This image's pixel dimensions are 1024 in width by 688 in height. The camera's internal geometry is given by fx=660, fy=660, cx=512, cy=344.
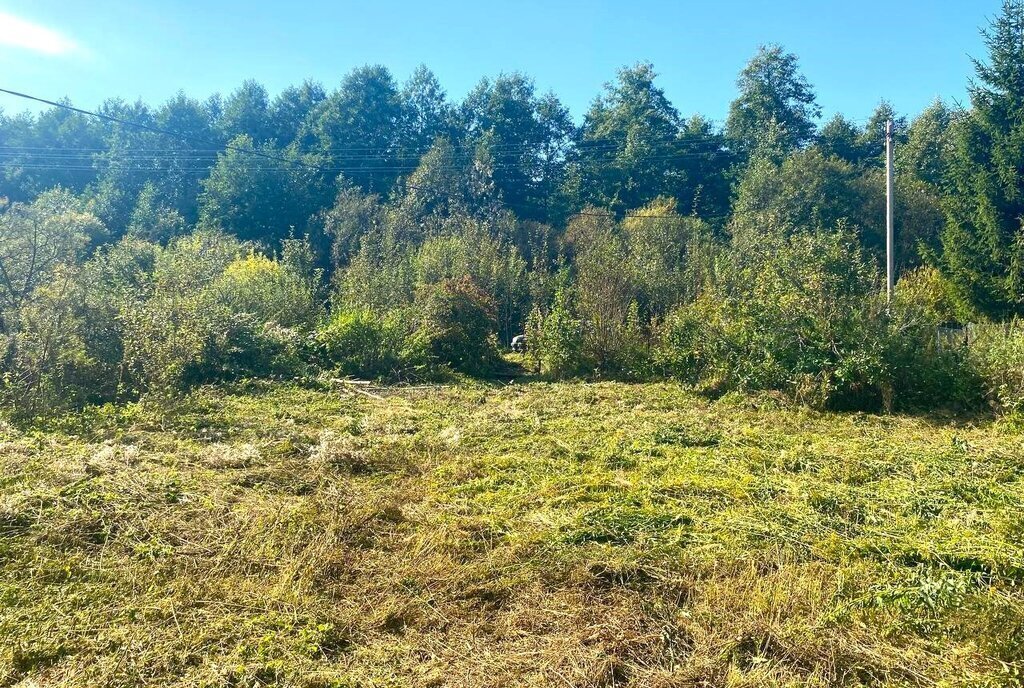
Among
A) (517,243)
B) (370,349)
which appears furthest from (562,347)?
(517,243)

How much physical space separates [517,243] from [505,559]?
68.4 feet

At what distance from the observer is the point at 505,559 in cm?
438

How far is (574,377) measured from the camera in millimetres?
12633

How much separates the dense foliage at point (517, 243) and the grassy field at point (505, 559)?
251 centimetres

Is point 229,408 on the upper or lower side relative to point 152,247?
lower

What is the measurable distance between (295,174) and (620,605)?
103 ft

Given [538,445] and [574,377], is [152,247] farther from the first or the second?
[538,445]

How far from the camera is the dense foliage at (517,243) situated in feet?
32.2

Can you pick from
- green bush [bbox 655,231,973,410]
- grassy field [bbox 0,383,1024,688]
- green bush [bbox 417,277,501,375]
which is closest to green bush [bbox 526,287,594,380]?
green bush [bbox 417,277,501,375]

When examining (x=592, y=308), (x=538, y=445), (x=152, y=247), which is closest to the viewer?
(x=538, y=445)

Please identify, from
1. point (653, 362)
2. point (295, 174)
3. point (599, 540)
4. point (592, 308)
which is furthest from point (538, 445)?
point (295, 174)

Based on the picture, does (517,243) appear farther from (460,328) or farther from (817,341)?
(817,341)

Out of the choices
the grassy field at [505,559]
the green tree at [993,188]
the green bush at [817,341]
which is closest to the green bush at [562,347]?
the green bush at [817,341]

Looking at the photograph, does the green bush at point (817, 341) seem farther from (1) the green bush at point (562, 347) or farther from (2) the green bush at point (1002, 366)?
(1) the green bush at point (562, 347)
